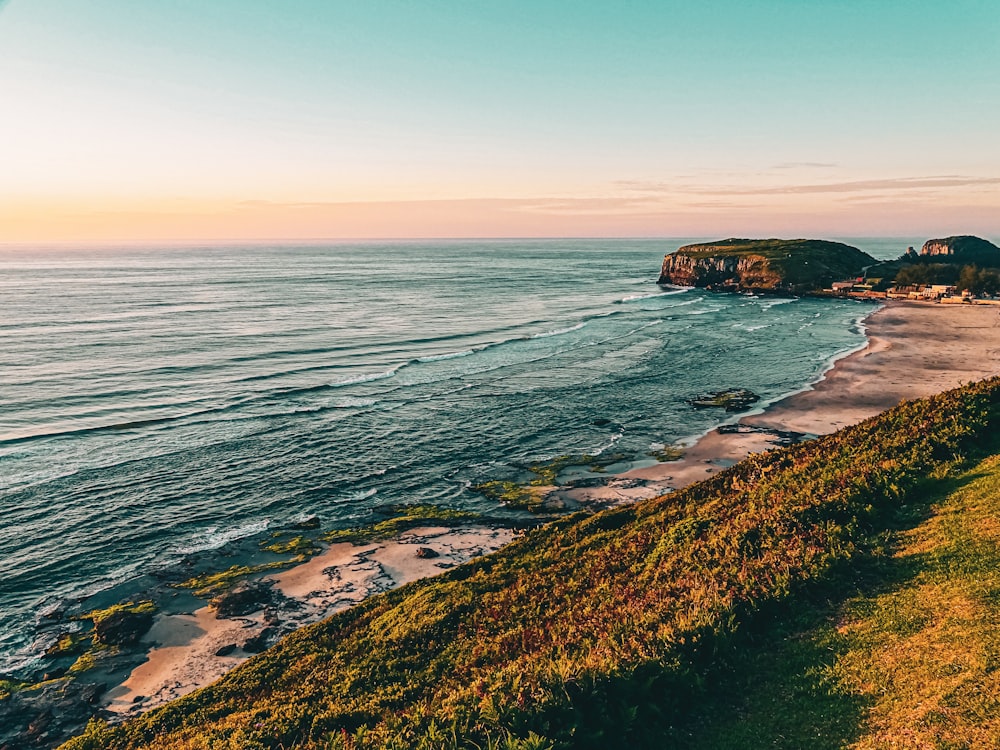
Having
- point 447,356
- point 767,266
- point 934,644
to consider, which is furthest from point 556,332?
point 767,266

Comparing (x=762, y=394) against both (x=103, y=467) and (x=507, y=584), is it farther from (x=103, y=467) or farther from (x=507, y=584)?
(x=103, y=467)

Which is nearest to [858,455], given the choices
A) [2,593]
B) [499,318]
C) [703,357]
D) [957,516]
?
[957,516]

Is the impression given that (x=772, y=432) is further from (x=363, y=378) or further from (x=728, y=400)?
(x=363, y=378)

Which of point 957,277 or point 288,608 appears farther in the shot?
point 957,277

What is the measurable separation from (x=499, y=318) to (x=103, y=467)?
2647 inches

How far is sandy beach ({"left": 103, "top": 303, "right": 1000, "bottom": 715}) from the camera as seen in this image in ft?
64.9

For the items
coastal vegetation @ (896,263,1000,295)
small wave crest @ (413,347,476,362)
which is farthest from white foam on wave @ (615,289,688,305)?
small wave crest @ (413,347,476,362)

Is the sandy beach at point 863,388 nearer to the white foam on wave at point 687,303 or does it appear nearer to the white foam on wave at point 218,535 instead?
the white foam on wave at point 218,535

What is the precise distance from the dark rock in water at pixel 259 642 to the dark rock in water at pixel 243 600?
175cm

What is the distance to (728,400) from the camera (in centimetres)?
4859

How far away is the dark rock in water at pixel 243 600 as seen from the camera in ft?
74.4

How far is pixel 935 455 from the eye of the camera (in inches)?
816

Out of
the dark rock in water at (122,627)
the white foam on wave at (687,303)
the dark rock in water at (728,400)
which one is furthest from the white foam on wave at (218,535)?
the white foam on wave at (687,303)

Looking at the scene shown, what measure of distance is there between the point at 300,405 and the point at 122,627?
92.1 ft
